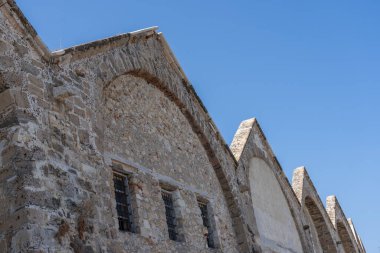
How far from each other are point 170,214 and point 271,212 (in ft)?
18.9

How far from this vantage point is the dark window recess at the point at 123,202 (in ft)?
26.1

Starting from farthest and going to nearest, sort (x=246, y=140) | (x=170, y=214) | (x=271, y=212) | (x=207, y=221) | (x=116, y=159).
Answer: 1. (x=271, y=212)
2. (x=246, y=140)
3. (x=207, y=221)
4. (x=170, y=214)
5. (x=116, y=159)

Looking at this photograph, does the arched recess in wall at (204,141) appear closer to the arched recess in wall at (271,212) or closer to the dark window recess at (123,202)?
the arched recess in wall at (271,212)

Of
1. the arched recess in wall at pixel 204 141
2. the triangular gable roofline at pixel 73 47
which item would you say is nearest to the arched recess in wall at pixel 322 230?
the arched recess in wall at pixel 204 141

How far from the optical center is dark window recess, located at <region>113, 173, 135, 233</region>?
7.94 m

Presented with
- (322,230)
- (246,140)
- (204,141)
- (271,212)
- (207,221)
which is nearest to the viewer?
(207,221)

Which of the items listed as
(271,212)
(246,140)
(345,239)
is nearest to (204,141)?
(246,140)

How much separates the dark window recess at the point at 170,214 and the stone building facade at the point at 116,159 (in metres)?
0.03

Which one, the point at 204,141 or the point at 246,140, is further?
the point at 246,140

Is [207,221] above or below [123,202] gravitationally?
above

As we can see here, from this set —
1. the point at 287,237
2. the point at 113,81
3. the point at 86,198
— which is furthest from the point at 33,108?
the point at 287,237

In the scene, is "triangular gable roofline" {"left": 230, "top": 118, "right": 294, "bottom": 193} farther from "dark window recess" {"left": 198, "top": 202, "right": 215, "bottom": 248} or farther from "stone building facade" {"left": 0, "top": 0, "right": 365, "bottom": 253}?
"dark window recess" {"left": 198, "top": 202, "right": 215, "bottom": 248}

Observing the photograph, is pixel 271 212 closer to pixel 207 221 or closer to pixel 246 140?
pixel 246 140

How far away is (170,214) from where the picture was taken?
931 cm
